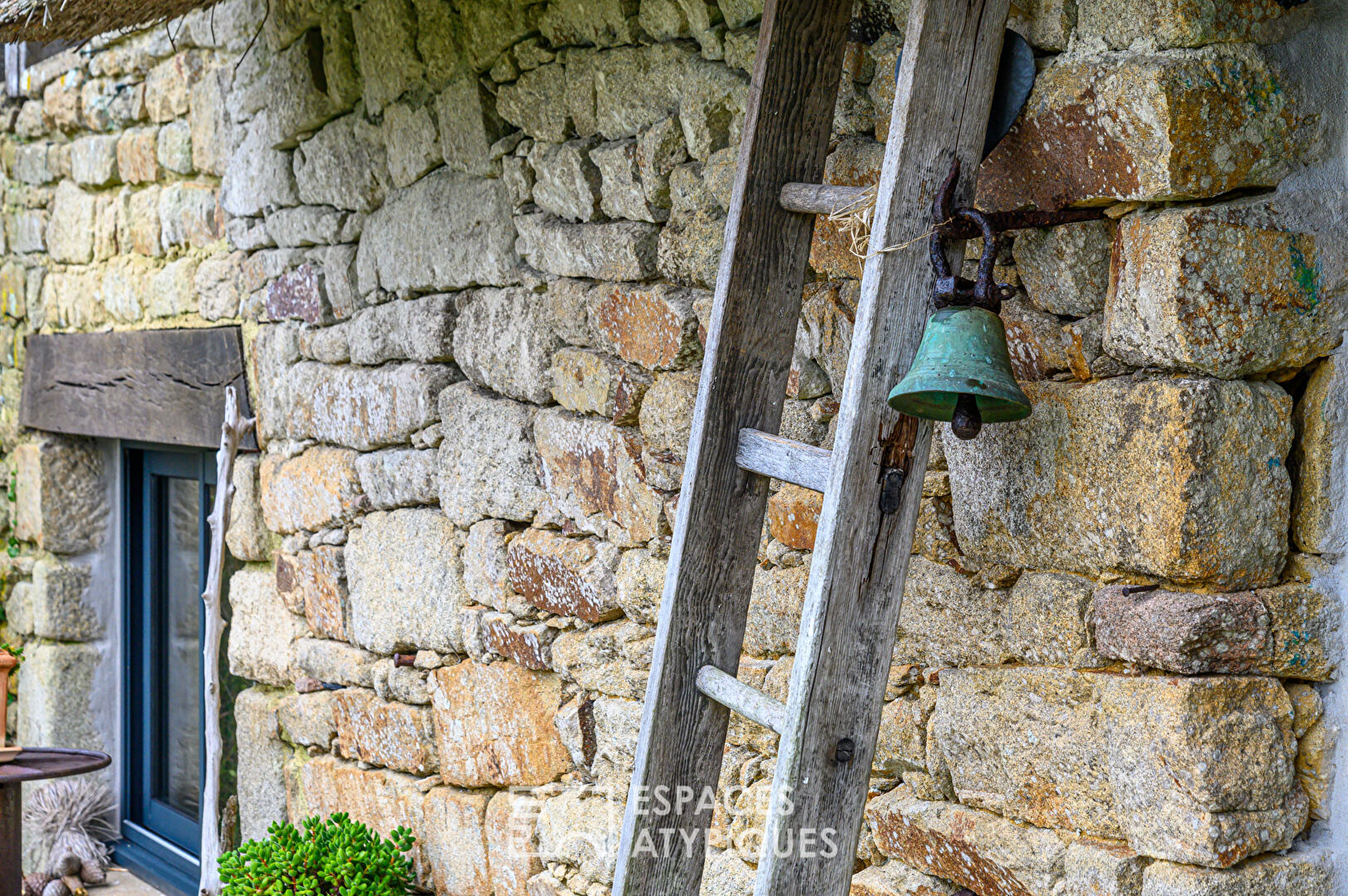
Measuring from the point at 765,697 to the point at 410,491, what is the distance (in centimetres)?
144

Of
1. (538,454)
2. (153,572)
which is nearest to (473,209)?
(538,454)

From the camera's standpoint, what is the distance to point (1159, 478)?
61.1 inches

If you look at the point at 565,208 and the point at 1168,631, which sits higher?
the point at 565,208

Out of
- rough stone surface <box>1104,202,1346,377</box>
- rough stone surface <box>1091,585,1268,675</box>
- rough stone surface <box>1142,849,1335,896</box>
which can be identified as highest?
rough stone surface <box>1104,202,1346,377</box>

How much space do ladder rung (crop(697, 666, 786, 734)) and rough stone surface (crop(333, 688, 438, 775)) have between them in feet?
4.01

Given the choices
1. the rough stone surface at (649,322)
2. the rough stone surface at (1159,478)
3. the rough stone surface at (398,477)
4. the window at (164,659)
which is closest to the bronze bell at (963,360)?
the rough stone surface at (1159,478)

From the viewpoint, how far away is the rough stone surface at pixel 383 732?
2908mm

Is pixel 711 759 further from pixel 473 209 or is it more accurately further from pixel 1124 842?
pixel 473 209

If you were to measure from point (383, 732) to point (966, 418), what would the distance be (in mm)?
1932

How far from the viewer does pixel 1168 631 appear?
61.4 inches

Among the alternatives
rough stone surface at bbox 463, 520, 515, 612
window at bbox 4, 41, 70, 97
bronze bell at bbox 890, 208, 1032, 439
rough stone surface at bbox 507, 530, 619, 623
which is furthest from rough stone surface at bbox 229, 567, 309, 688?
bronze bell at bbox 890, 208, 1032, 439

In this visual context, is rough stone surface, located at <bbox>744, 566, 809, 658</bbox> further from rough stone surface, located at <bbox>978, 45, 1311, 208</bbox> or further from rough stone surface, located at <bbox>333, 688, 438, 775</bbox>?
rough stone surface, located at <bbox>333, 688, 438, 775</bbox>

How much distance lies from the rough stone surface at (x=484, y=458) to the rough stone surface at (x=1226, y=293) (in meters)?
1.35

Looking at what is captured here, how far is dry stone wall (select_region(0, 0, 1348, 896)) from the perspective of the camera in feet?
5.11
